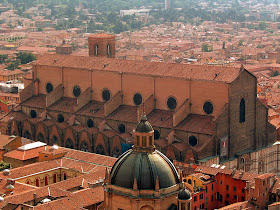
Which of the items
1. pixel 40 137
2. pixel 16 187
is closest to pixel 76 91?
pixel 40 137

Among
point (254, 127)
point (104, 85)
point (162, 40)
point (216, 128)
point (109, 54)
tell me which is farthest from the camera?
point (162, 40)

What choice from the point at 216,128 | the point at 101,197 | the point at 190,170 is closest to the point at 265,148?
the point at 216,128

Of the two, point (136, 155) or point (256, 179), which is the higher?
point (136, 155)

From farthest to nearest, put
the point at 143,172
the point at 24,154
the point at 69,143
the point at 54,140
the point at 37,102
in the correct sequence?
the point at 37,102, the point at 54,140, the point at 69,143, the point at 24,154, the point at 143,172

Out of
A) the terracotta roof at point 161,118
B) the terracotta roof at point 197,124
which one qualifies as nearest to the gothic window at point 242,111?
the terracotta roof at point 197,124

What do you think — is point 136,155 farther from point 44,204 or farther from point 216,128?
point 216,128

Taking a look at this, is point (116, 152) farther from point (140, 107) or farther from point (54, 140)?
point (54, 140)

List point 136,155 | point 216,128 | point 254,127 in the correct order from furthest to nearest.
Result: point 254,127, point 216,128, point 136,155

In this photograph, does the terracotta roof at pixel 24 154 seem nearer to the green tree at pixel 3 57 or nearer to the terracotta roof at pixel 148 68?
the terracotta roof at pixel 148 68
